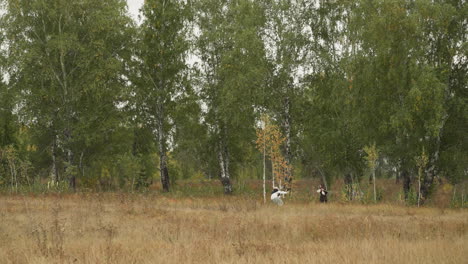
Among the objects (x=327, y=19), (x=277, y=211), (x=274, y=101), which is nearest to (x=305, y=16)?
(x=327, y=19)

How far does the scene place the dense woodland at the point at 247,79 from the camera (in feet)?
71.4

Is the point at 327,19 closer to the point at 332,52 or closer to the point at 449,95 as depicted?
the point at 332,52

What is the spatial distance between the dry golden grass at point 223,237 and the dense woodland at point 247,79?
6.56m

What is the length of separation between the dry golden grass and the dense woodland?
258 inches

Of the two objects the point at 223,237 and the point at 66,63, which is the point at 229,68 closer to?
the point at 66,63

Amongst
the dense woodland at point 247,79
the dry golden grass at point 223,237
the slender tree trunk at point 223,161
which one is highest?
the dense woodland at point 247,79

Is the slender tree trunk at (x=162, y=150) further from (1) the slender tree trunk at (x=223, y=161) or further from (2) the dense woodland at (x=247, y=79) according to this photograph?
(1) the slender tree trunk at (x=223, y=161)

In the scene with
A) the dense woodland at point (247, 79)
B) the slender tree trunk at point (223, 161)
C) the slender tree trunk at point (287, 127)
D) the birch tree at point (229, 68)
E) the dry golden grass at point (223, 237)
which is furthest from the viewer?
the slender tree trunk at point (223, 161)

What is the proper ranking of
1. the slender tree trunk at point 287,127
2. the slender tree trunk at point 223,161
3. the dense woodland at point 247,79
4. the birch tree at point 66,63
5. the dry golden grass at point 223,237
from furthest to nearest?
1. the slender tree trunk at point 223,161
2. the slender tree trunk at point 287,127
3. the birch tree at point 66,63
4. the dense woodland at point 247,79
5. the dry golden grass at point 223,237

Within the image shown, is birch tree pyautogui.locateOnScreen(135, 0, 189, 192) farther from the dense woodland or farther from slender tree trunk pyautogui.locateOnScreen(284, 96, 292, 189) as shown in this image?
slender tree trunk pyautogui.locateOnScreen(284, 96, 292, 189)

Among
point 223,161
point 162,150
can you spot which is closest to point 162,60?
point 162,150

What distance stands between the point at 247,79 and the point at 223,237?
16192mm

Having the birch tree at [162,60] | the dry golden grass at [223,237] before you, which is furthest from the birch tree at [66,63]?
the dry golden grass at [223,237]

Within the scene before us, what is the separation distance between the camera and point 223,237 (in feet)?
35.5
